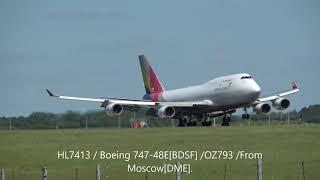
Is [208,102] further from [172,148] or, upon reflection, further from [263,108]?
[172,148]

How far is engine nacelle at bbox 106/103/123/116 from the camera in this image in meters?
82.5

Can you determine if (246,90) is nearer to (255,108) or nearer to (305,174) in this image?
(255,108)

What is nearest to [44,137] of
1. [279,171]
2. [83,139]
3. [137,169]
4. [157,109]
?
[83,139]

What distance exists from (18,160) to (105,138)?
10144 mm

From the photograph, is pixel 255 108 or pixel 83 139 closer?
pixel 83 139

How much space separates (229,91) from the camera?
78.1m

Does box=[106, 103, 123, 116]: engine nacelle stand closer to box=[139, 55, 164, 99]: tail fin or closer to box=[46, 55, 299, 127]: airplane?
box=[46, 55, 299, 127]: airplane

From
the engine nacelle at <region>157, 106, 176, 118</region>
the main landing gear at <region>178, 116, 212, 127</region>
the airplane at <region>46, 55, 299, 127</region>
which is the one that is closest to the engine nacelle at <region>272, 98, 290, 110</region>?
the airplane at <region>46, 55, 299, 127</region>

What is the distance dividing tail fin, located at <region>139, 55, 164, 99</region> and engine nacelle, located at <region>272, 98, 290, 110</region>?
1703 cm

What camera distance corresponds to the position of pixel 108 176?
36.8 m

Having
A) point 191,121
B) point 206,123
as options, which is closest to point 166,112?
point 191,121

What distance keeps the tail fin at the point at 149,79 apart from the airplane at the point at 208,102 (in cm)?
683

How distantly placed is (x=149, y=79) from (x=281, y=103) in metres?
20.7

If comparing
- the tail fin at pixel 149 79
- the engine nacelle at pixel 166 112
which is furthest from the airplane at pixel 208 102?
the tail fin at pixel 149 79
